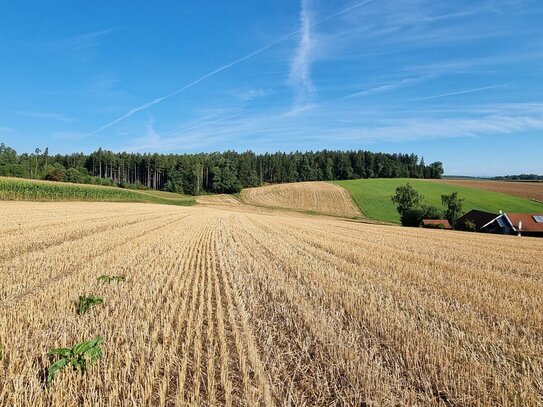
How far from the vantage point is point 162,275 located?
979 centimetres

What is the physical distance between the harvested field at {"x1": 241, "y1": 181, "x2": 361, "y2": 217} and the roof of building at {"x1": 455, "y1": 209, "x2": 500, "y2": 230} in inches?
822

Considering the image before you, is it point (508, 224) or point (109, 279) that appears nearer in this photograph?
point (109, 279)

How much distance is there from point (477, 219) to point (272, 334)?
65.2m

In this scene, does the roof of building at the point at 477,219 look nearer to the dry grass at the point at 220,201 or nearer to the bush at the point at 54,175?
the dry grass at the point at 220,201

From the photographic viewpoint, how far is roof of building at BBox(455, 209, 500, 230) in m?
58.1

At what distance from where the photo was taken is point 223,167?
4941 inches

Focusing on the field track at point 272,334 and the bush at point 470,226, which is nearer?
the field track at point 272,334

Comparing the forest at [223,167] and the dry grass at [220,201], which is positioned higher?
the forest at [223,167]

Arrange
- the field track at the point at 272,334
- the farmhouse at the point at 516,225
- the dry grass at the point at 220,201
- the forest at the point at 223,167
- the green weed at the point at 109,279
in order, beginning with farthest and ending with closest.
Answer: the forest at the point at 223,167 → the dry grass at the point at 220,201 → the farmhouse at the point at 516,225 → the green weed at the point at 109,279 → the field track at the point at 272,334

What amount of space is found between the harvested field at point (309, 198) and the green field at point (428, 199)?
11.6ft

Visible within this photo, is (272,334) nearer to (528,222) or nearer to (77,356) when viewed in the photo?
(77,356)

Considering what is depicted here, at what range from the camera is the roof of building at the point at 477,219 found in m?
58.1

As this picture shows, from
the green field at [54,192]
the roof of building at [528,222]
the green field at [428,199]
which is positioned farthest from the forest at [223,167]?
the roof of building at [528,222]

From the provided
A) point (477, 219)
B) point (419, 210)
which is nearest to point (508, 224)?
point (477, 219)
